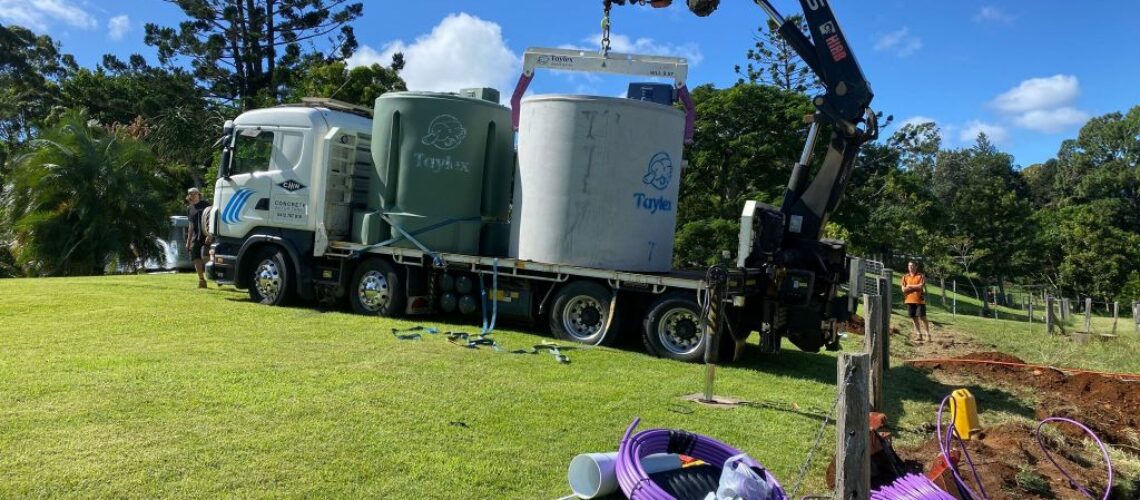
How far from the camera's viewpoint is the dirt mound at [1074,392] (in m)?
7.98

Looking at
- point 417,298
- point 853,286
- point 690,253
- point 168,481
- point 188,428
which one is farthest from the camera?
point 690,253

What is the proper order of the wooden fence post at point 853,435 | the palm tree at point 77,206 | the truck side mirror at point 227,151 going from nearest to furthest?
the wooden fence post at point 853,435 → the truck side mirror at point 227,151 → the palm tree at point 77,206

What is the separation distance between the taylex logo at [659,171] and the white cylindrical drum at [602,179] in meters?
0.01

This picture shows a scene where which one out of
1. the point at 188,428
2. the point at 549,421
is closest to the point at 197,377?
the point at 188,428

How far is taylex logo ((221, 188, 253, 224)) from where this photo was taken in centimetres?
1234

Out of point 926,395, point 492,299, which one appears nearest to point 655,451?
point 926,395

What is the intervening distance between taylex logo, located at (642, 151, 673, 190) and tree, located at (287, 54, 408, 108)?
2319 cm

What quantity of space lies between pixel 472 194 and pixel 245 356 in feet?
15.9

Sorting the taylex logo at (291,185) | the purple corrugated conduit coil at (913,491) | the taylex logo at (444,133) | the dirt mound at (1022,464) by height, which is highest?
the taylex logo at (444,133)

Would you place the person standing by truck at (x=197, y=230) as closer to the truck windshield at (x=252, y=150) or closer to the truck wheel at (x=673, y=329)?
the truck windshield at (x=252, y=150)

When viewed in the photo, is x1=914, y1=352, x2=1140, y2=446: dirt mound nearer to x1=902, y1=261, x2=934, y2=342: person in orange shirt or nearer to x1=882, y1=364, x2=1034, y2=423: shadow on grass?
x1=882, y1=364, x2=1034, y2=423: shadow on grass

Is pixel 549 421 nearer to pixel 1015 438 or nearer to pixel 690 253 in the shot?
pixel 1015 438

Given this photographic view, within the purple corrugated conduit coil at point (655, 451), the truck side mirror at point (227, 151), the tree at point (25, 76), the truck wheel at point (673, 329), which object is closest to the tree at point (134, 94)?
the tree at point (25, 76)

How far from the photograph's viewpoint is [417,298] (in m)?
11.5
